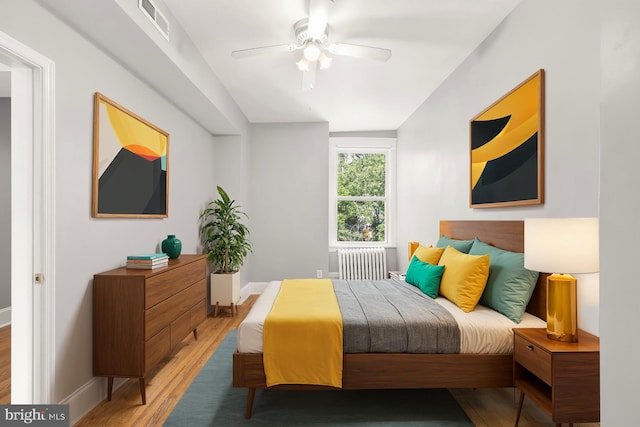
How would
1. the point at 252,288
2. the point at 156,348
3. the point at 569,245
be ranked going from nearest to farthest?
1. the point at 569,245
2. the point at 156,348
3. the point at 252,288

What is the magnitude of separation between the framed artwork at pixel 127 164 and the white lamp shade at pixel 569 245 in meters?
2.65

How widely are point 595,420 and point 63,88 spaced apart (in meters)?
3.21

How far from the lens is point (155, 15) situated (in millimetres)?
2178

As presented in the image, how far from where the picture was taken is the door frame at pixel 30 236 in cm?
181

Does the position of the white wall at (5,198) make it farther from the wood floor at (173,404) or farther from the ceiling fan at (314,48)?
the ceiling fan at (314,48)

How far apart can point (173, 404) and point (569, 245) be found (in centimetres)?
249

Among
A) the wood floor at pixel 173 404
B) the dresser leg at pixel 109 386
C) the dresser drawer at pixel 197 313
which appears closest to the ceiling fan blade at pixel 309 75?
the dresser drawer at pixel 197 313

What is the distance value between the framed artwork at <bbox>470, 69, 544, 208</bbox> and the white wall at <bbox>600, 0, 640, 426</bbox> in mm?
1405

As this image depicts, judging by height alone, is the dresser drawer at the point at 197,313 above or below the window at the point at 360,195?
below

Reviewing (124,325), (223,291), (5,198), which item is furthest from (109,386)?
(5,198)

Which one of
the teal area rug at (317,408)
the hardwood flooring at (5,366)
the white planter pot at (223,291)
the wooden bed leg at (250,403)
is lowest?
the teal area rug at (317,408)

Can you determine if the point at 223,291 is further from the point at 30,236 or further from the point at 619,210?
the point at 619,210

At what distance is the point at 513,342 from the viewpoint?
1.99 meters

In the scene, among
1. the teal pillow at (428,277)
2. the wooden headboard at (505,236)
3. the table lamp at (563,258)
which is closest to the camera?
the table lamp at (563,258)
